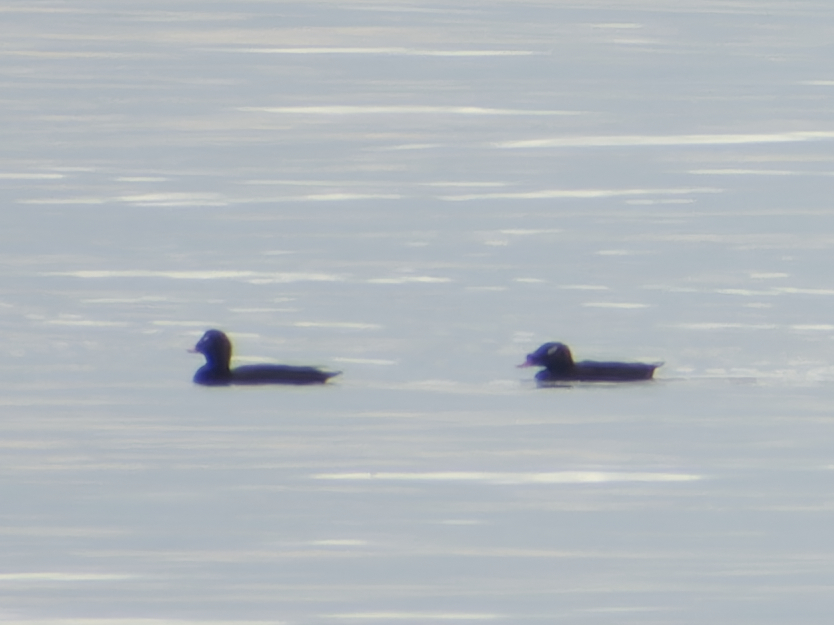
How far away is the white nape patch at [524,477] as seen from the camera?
11953 mm

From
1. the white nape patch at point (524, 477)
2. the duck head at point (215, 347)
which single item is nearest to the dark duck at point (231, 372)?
the duck head at point (215, 347)

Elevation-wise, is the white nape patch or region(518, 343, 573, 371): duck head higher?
region(518, 343, 573, 371): duck head

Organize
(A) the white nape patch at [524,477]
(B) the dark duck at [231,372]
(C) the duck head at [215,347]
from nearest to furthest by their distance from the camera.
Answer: (A) the white nape patch at [524,477]
(B) the dark duck at [231,372]
(C) the duck head at [215,347]

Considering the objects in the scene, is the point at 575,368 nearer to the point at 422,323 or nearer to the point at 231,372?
the point at 422,323

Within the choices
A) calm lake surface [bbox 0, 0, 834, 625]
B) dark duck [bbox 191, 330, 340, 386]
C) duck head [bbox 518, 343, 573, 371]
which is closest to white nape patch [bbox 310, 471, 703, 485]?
calm lake surface [bbox 0, 0, 834, 625]

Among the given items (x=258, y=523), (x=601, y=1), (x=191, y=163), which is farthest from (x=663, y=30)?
(x=258, y=523)

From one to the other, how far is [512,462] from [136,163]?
46.4 ft

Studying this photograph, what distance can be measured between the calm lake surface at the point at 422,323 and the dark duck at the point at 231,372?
0.13 metres

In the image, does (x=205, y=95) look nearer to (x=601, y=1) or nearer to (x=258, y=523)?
(x=601, y=1)

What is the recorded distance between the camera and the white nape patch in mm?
11953

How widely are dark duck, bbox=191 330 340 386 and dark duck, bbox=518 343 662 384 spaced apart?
145 centimetres

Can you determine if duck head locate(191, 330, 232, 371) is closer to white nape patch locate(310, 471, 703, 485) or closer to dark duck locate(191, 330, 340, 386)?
dark duck locate(191, 330, 340, 386)

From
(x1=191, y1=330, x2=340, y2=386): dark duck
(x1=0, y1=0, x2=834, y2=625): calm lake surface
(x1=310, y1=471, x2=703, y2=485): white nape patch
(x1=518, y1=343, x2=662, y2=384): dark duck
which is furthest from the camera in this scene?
(x1=518, y1=343, x2=662, y2=384): dark duck

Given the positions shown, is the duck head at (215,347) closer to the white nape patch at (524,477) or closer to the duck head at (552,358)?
the duck head at (552,358)
